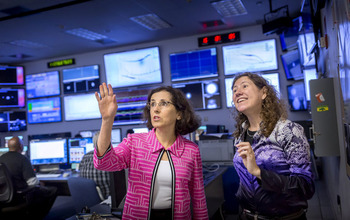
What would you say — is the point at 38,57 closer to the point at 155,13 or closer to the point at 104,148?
the point at 155,13

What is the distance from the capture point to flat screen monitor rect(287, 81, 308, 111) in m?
5.30

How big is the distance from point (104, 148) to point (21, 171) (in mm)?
2738

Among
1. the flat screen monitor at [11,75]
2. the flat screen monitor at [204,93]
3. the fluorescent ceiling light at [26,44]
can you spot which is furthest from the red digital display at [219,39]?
the flat screen monitor at [11,75]

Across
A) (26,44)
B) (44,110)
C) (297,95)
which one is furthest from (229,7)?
(44,110)

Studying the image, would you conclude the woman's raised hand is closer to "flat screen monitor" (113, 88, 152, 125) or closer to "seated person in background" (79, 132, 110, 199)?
"seated person in background" (79, 132, 110, 199)

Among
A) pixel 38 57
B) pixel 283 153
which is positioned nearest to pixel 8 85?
pixel 38 57

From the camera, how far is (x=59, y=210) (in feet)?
13.7

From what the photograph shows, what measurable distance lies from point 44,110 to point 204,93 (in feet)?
12.5

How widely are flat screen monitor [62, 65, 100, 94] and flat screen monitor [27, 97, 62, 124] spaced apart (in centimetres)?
41

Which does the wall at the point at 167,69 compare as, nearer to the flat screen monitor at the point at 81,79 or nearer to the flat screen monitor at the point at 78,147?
the flat screen monitor at the point at 81,79

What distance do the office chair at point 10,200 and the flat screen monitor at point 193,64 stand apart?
141 inches

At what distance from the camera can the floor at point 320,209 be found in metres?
3.43

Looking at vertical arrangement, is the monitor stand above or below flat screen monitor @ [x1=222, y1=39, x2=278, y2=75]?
below

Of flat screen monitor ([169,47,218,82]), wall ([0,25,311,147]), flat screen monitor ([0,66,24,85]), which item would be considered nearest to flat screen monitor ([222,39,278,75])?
wall ([0,25,311,147])
